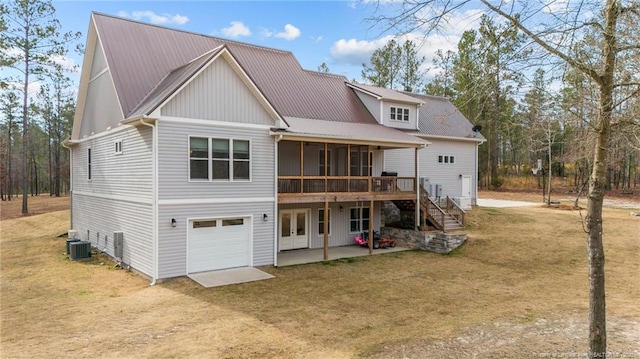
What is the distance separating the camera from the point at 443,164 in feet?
79.0

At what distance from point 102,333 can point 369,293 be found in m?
6.77

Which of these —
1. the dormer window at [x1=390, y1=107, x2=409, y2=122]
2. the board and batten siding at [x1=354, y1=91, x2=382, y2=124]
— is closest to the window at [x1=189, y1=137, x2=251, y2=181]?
the board and batten siding at [x1=354, y1=91, x2=382, y2=124]

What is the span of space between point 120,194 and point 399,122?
13959 millimetres

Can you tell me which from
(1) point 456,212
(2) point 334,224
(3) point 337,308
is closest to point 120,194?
(2) point 334,224

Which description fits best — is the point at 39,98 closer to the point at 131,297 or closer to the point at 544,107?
the point at 131,297

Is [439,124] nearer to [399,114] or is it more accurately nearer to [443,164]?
[399,114]

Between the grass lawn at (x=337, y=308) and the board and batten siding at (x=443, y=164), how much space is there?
629cm

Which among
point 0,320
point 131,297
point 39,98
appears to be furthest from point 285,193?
point 39,98

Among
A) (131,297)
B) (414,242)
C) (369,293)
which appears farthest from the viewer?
(414,242)

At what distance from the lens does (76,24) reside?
2828cm

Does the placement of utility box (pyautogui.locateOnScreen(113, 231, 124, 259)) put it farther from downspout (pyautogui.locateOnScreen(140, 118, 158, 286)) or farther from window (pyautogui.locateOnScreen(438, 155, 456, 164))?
window (pyautogui.locateOnScreen(438, 155, 456, 164))

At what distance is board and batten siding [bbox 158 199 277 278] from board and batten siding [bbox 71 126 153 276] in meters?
0.47

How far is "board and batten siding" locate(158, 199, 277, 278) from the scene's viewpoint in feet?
39.1

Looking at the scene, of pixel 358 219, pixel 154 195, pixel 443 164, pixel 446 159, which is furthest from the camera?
pixel 446 159
